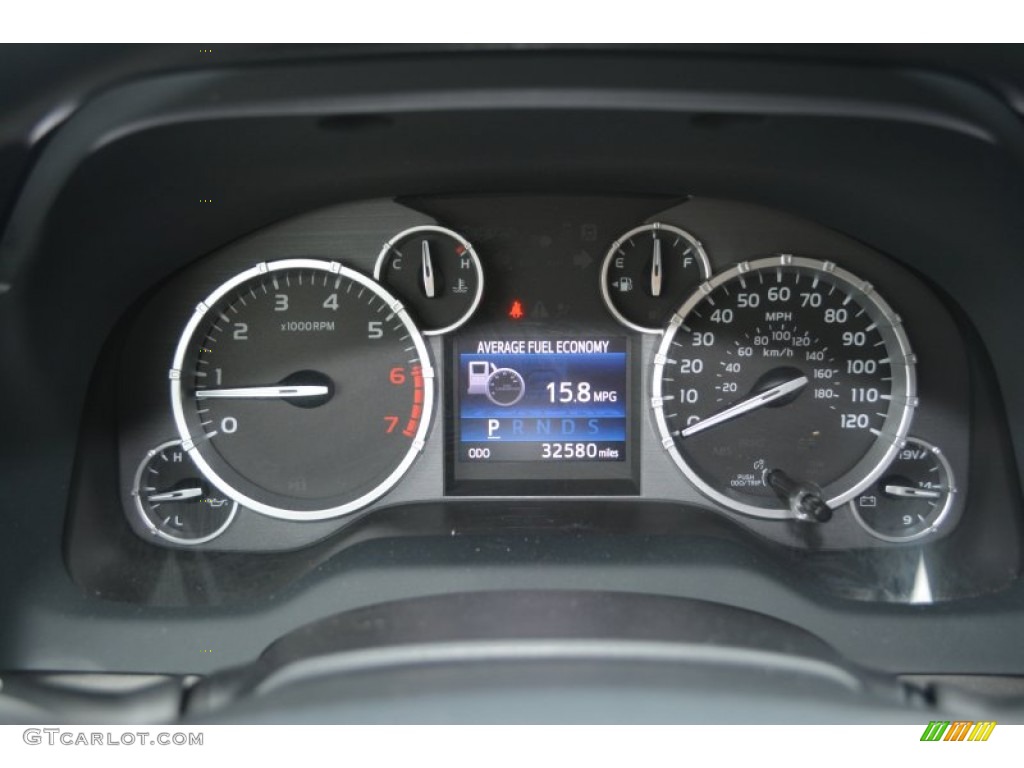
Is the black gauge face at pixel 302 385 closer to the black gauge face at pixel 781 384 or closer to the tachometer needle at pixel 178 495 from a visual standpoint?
the tachometer needle at pixel 178 495

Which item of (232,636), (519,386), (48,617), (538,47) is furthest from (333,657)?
(538,47)

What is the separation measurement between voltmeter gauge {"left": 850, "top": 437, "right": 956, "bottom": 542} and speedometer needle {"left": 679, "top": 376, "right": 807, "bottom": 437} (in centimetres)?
41

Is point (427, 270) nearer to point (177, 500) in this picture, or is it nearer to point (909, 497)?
point (177, 500)

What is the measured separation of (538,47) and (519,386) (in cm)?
120

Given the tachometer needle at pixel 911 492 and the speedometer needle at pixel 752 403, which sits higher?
the speedometer needle at pixel 752 403

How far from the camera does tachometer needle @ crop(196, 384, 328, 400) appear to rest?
3.06 metres

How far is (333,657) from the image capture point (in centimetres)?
224

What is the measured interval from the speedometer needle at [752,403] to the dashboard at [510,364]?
0.01 m

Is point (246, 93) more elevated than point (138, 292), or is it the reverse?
point (246, 93)

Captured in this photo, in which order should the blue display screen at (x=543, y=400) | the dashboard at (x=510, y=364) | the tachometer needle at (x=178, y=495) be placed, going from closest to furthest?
the dashboard at (x=510, y=364), the tachometer needle at (x=178, y=495), the blue display screen at (x=543, y=400)

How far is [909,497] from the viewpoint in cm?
311

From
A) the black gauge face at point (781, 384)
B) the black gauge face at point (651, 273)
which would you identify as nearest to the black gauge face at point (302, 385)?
the black gauge face at point (651, 273)

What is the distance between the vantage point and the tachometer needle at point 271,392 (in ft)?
10.1

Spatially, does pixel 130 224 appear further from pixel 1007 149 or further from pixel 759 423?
pixel 1007 149
